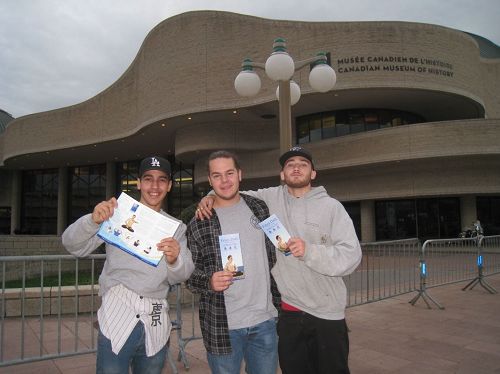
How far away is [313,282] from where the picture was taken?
2.83 meters

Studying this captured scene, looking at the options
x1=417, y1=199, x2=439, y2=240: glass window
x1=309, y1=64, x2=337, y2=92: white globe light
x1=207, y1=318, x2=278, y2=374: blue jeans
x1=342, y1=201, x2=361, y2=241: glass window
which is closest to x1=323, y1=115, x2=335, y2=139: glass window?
x1=342, y1=201, x2=361, y2=241: glass window

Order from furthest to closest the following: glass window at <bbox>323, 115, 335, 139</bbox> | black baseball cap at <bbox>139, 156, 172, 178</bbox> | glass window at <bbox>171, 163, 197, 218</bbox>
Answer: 1. glass window at <bbox>171, 163, 197, 218</bbox>
2. glass window at <bbox>323, 115, 335, 139</bbox>
3. black baseball cap at <bbox>139, 156, 172, 178</bbox>

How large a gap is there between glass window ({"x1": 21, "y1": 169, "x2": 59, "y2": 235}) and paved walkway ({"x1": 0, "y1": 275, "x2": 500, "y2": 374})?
159ft

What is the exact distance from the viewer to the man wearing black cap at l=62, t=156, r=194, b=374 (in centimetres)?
246

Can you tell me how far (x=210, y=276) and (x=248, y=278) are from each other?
262mm

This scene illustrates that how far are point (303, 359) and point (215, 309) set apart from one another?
0.78 meters

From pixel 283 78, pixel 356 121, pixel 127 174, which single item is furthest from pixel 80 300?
pixel 127 174

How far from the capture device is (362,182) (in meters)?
26.2

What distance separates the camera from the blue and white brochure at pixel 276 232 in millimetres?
2650

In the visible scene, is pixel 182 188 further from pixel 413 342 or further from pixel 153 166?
pixel 153 166

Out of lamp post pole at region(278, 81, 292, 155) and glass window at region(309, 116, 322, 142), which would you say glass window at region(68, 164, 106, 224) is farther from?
lamp post pole at region(278, 81, 292, 155)

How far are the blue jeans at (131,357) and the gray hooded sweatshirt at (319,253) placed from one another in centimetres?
100

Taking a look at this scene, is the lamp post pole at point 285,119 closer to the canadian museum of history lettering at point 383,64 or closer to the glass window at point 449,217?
the canadian museum of history lettering at point 383,64

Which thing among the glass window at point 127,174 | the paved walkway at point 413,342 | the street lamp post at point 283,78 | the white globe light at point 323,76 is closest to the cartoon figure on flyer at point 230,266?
the paved walkway at point 413,342
